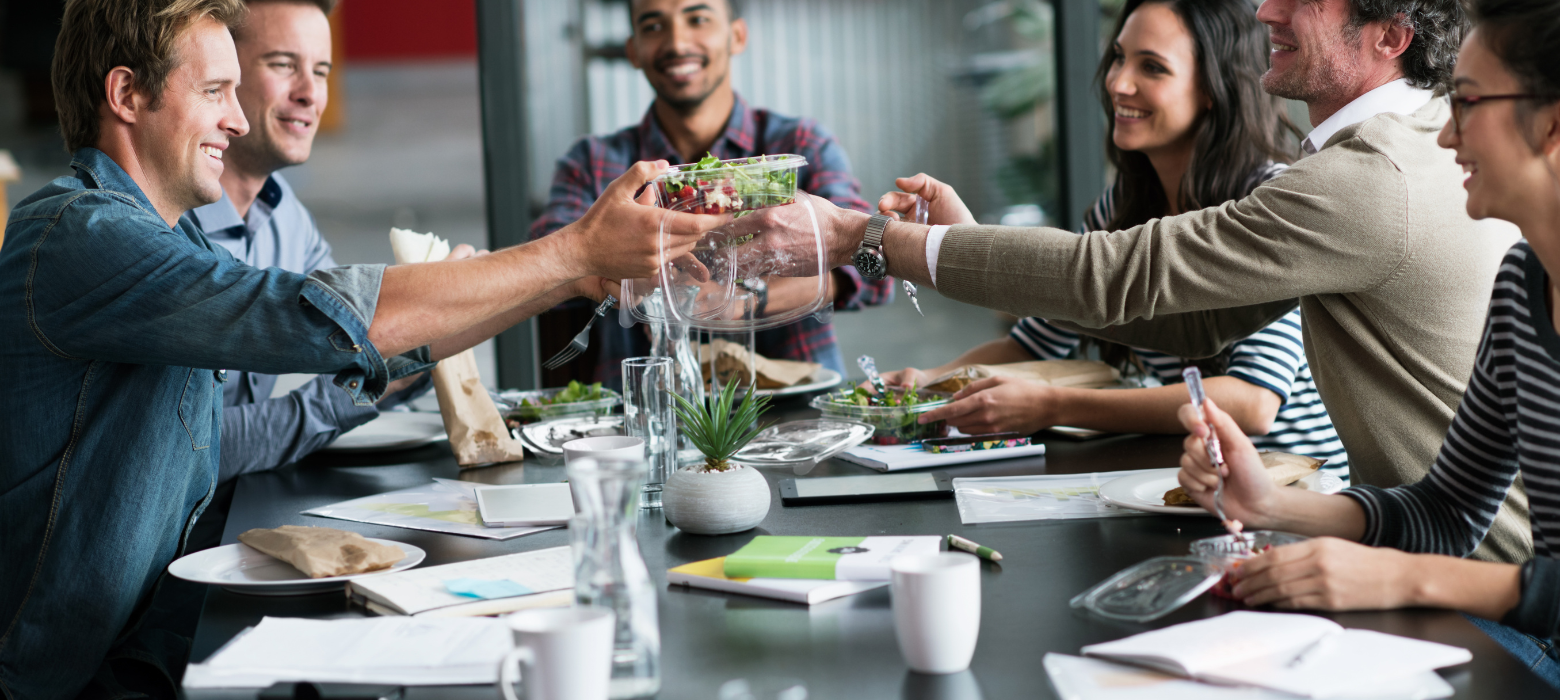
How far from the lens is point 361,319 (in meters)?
1.42

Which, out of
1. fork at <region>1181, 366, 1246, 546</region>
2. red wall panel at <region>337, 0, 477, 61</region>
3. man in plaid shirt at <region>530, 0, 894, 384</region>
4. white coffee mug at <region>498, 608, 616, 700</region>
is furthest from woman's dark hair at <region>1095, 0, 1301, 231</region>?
red wall panel at <region>337, 0, 477, 61</region>

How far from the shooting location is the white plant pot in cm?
140

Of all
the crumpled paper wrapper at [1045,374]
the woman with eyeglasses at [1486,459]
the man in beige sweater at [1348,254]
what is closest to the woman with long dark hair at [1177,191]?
the crumpled paper wrapper at [1045,374]

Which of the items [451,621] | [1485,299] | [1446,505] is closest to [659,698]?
[451,621]

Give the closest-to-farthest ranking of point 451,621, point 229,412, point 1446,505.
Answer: point 451,621
point 1446,505
point 229,412

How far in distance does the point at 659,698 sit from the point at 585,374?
2.18 meters

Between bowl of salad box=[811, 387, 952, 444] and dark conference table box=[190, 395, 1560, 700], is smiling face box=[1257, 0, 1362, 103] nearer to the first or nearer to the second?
dark conference table box=[190, 395, 1560, 700]

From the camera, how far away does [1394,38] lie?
1.76 meters

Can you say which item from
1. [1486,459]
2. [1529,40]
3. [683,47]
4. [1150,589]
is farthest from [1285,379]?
[683,47]

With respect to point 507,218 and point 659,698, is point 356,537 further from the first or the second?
point 507,218

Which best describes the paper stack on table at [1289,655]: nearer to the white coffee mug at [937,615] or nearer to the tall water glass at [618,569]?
the white coffee mug at [937,615]

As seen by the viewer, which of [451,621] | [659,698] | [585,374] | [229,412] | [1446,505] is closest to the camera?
[659,698]

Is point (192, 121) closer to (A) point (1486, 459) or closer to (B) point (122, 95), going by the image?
(B) point (122, 95)

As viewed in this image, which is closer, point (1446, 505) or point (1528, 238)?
point (1528, 238)
